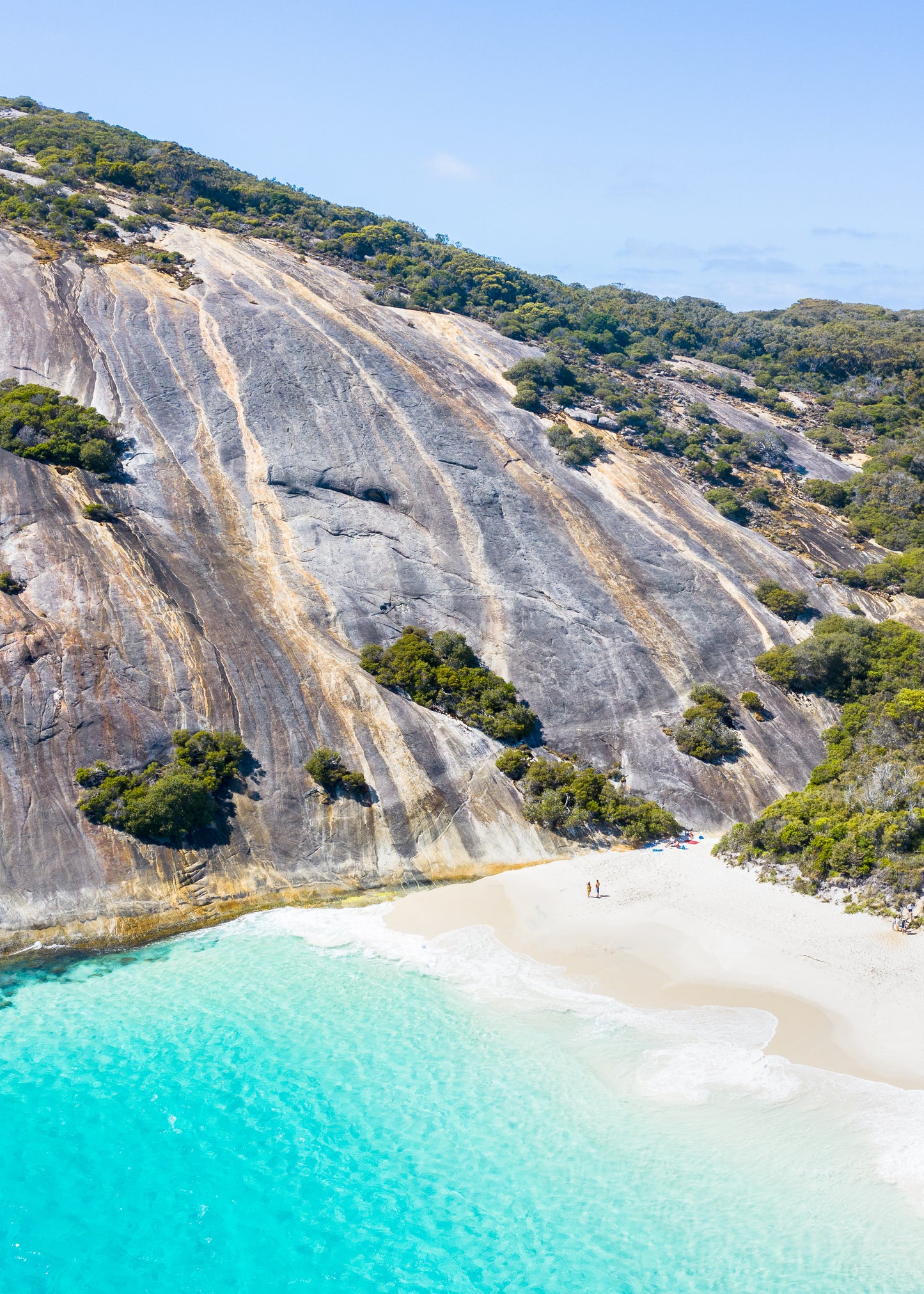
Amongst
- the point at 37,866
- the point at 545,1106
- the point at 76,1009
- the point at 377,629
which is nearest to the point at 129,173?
the point at 377,629

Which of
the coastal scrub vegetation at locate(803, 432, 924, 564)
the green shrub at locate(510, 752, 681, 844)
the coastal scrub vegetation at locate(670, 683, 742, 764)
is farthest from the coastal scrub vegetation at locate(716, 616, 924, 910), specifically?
the coastal scrub vegetation at locate(803, 432, 924, 564)

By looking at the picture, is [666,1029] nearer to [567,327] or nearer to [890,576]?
[890,576]

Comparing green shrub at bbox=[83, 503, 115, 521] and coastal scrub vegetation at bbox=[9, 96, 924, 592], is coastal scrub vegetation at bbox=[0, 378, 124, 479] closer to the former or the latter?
green shrub at bbox=[83, 503, 115, 521]

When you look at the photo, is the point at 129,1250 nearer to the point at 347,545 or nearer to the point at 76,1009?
the point at 76,1009

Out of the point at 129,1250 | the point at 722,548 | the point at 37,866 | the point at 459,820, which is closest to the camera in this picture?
the point at 129,1250

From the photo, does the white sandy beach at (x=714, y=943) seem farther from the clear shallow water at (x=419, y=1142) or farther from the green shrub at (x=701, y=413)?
the green shrub at (x=701, y=413)

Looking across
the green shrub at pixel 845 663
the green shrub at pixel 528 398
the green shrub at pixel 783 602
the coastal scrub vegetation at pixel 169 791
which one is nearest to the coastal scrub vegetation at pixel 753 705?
the green shrub at pixel 845 663
